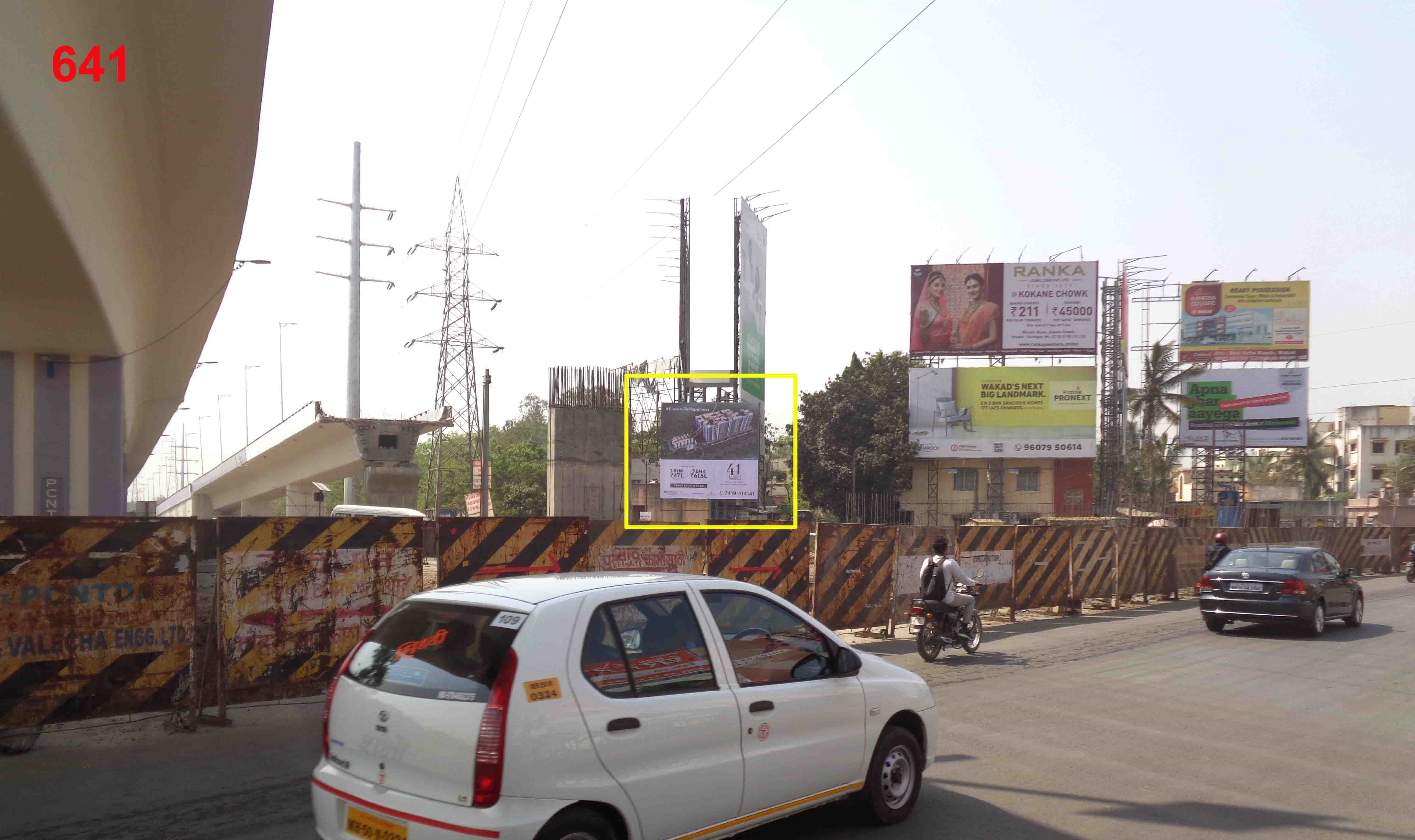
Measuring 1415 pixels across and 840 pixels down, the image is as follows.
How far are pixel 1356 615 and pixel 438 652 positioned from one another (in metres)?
18.1

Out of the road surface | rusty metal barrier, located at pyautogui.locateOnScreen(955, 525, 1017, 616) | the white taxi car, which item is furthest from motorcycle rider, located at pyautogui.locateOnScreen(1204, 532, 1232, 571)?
the white taxi car

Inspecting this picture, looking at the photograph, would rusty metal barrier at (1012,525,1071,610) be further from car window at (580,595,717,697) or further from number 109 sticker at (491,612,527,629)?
number 109 sticker at (491,612,527,629)

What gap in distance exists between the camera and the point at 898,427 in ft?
182

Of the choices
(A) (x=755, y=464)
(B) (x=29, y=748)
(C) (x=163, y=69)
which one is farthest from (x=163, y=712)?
(A) (x=755, y=464)

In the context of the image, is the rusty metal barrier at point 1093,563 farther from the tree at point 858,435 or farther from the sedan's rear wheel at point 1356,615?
the tree at point 858,435

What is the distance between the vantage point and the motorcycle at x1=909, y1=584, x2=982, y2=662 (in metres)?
13.1

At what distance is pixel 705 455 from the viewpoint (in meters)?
33.4

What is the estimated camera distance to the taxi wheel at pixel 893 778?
5875 mm

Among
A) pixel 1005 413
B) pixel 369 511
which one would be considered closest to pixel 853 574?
pixel 369 511

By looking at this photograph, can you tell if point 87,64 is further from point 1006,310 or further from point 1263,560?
point 1006,310

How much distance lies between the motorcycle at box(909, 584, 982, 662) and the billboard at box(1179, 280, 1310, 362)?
48.3 m

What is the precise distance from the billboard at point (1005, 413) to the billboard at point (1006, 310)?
4.50ft

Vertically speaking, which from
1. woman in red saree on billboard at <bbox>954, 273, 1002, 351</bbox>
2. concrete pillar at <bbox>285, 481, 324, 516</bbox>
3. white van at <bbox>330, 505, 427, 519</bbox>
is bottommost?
concrete pillar at <bbox>285, 481, 324, 516</bbox>

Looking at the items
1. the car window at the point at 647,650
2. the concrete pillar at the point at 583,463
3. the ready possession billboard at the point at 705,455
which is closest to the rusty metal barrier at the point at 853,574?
the car window at the point at 647,650
